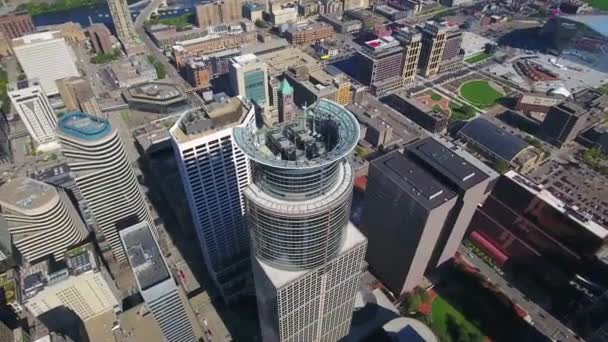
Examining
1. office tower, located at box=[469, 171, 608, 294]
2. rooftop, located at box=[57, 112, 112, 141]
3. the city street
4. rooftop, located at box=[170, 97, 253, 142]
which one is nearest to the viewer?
rooftop, located at box=[170, 97, 253, 142]

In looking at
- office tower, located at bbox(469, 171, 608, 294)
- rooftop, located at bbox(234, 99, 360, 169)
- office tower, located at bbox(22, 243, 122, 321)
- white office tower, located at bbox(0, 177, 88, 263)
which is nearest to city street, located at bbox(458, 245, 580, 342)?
office tower, located at bbox(469, 171, 608, 294)

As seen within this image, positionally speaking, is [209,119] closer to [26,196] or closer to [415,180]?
[415,180]

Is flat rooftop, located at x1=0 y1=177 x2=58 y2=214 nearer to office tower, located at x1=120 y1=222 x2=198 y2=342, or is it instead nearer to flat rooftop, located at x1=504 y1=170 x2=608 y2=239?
office tower, located at x1=120 y1=222 x2=198 y2=342

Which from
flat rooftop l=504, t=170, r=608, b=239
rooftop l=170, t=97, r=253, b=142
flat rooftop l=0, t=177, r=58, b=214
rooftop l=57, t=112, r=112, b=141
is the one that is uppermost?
rooftop l=170, t=97, r=253, b=142

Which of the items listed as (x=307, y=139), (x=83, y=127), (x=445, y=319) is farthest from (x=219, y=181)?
(x=445, y=319)

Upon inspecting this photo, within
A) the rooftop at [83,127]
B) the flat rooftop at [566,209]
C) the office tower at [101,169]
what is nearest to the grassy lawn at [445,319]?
the flat rooftop at [566,209]

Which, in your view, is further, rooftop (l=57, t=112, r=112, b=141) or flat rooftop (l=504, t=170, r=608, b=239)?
flat rooftop (l=504, t=170, r=608, b=239)
